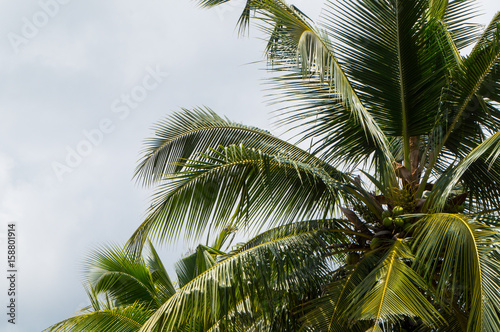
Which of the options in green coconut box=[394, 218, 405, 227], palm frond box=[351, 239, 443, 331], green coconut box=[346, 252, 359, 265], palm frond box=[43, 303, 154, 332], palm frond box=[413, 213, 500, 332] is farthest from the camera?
palm frond box=[43, 303, 154, 332]

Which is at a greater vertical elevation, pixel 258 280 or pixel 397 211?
pixel 397 211

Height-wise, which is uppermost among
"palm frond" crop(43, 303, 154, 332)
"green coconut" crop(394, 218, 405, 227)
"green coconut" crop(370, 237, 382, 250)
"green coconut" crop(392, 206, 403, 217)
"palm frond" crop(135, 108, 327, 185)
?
"palm frond" crop(135, 108, 327, 185)

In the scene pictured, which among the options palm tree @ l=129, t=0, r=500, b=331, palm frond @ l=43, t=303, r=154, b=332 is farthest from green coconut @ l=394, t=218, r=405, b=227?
palm frond @ l=43, t=303, r=154, b=332

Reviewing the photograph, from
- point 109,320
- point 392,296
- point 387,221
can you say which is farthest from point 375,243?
point 109,320

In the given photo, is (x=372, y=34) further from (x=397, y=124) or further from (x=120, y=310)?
(x=120, y=310)

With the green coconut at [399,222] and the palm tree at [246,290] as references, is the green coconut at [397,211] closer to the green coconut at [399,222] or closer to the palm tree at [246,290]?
the green coconut at [399,222]

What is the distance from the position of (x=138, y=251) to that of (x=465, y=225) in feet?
12.9

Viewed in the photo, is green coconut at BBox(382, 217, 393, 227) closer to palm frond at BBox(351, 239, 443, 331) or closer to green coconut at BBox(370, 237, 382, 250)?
green coconut at BBox(370, 237, 382, 250)

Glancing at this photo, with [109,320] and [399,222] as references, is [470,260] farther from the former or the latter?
[109,320]

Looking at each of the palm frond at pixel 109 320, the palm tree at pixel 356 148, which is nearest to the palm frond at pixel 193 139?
the palm tree at pixel 356 148

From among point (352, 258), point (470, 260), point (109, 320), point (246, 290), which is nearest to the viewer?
point (470, 260)

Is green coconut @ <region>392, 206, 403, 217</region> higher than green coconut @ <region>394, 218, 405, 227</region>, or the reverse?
green coconut @ <region>392, 206, 403, 217</region>

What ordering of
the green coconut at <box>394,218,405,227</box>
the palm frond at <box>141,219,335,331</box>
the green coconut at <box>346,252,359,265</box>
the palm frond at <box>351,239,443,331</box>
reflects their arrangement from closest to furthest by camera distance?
the palm frond at <box>351,239,443,331</box> → the palm frond at <box>141,219,335,331</box> → the green coconut at <box>394,218,405,227</box> → the green coconut at <box>346,252,359,265</box>

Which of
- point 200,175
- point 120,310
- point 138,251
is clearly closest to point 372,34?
point 200,175
